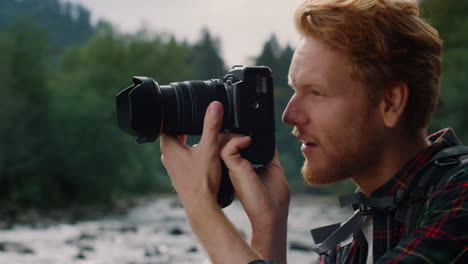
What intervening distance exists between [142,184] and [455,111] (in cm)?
1314

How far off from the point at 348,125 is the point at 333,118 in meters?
0.03

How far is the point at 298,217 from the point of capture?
12.4 m

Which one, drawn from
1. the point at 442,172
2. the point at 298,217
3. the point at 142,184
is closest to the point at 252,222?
the point at 442,172

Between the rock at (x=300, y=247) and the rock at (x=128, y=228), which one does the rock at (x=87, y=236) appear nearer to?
the rock at (x=128, y=228)

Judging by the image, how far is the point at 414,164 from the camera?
4.14ft

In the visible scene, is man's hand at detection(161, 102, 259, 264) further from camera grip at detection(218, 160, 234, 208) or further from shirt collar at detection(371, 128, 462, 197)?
shirt collar at detection(371, 128, 462, 197)

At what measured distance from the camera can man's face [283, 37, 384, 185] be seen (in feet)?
4.22

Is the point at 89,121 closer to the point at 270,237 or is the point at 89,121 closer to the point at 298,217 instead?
the point at 298,217

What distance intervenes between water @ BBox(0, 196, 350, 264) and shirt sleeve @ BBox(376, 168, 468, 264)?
5229mm

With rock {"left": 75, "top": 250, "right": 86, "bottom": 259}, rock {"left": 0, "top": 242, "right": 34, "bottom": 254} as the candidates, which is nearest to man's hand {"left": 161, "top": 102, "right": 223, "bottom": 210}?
rock {"left": 75, "top": 250, "right": 86, "bottom": 259}

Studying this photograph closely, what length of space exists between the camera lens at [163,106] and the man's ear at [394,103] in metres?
0.34

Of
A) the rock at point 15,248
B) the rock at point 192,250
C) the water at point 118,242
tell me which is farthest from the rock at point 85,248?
the rock at point 192,250

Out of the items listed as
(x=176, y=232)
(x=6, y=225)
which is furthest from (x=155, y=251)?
(x=6, y=225)

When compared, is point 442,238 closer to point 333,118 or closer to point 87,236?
point 333,118
